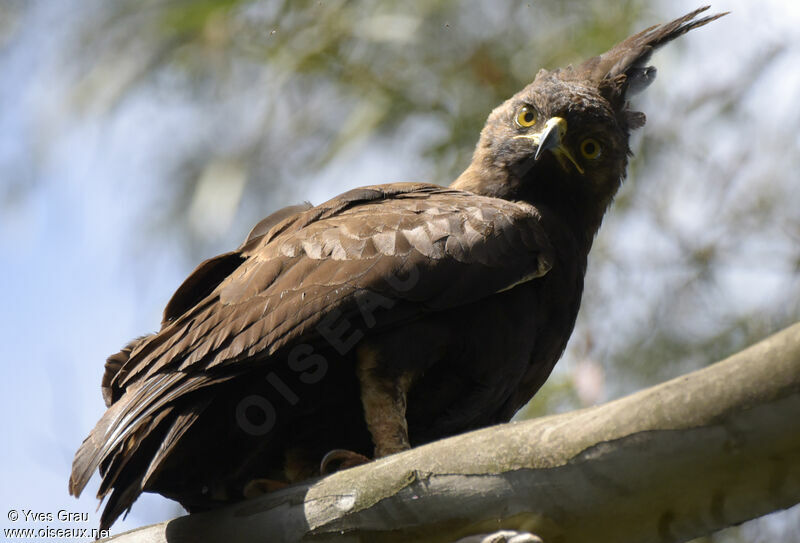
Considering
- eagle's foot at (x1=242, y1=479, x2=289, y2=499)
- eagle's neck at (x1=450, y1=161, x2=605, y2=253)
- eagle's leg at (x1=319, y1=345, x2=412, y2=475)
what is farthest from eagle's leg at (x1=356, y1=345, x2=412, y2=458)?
eagle's neck at (x1=450, y1=161, x2=605, y2=253)

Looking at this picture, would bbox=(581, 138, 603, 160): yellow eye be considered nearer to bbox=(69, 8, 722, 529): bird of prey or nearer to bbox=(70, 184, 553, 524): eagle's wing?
bbox=(69, 8, 722, 529): bird of prey

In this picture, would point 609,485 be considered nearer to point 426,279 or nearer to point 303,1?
point 426,279

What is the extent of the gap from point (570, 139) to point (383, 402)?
5.60 ft

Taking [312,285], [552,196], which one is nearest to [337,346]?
[312,285]

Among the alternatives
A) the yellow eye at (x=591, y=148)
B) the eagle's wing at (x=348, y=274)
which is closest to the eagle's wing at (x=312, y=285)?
the eagle's wing at (x=348, y=274)

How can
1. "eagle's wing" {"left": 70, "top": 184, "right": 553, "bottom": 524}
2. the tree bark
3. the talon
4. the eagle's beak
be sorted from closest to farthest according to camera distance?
the tree bark
"eagle's wing" {"left": 70, "top": 184, "right": 553, "bottom": 524}
the talon
the eagle's beak

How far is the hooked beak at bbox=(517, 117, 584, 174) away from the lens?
4.23 m

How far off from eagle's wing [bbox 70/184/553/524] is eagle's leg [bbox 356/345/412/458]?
0.18 meters

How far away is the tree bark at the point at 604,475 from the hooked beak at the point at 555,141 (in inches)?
76.8

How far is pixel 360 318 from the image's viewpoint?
3217mm

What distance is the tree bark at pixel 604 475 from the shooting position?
208cm

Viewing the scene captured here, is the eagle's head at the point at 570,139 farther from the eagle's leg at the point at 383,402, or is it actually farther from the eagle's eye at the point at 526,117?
the eagle's leg at the point at 383,402

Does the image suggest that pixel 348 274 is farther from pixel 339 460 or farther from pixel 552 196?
pixel 552 196

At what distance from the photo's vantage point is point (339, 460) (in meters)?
3.31
